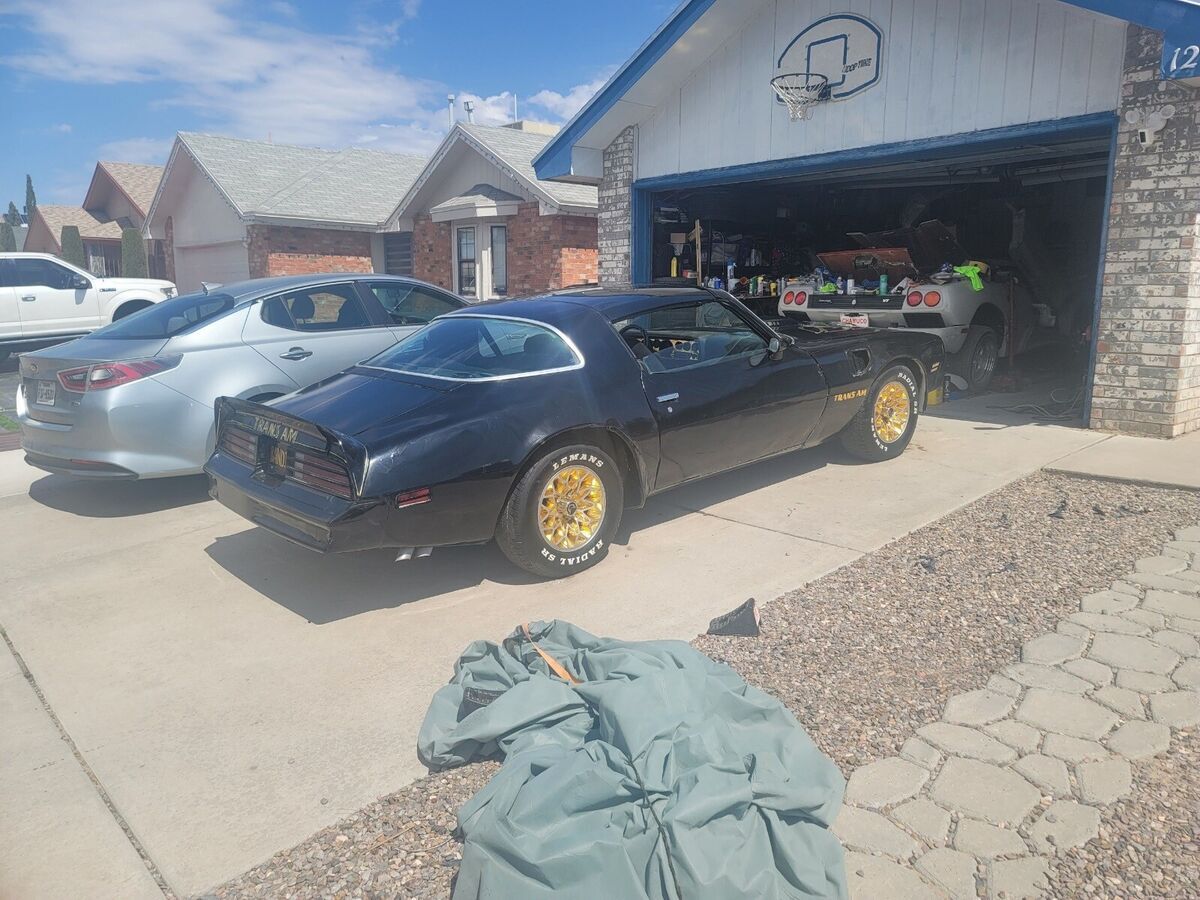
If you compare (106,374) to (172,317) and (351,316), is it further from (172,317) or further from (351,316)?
(351,316)

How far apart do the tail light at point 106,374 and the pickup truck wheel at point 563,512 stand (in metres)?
3.09

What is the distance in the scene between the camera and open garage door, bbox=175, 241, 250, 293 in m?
21.7

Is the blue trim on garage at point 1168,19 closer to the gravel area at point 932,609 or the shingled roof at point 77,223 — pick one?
the gravel area at point 932,609

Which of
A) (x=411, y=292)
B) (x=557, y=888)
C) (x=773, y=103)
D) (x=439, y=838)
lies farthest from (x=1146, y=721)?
(x=773, y=103)

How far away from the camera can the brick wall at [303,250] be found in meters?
20.1

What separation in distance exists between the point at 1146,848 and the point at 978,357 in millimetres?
8800

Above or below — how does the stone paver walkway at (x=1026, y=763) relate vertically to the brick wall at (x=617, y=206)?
below

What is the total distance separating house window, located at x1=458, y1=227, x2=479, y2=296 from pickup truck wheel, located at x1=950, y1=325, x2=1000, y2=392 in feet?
35.2

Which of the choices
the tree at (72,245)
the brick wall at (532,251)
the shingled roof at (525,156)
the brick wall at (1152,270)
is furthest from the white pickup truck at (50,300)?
the tree at (72,245)

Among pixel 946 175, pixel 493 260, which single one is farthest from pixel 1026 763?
pixel 493 260

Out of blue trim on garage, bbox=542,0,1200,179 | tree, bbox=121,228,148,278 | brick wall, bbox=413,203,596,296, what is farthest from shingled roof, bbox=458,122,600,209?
tree, bbox=121,228,148,278

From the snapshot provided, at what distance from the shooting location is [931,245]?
10.9 metres

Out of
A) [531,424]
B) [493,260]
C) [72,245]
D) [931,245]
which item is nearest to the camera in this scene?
[531,424]

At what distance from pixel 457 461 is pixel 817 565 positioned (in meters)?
2.08
